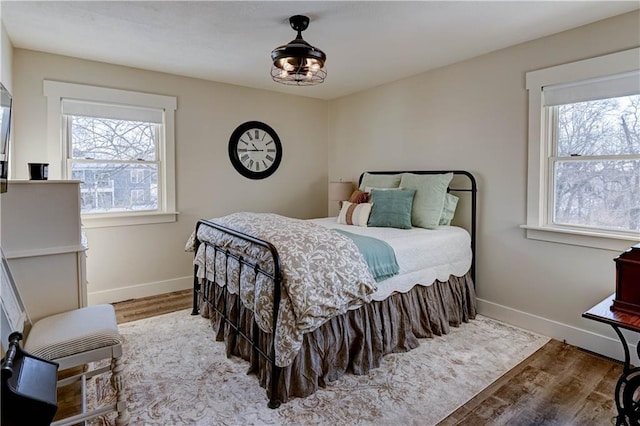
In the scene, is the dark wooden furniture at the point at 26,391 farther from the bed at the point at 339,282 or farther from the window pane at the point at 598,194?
the window pane at the point at 598,194

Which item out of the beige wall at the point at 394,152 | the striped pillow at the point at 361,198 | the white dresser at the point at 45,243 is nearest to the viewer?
the white dresser at the point at 45,243

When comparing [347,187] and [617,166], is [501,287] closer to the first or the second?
[617,166]

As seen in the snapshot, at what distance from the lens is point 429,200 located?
10.7 feet

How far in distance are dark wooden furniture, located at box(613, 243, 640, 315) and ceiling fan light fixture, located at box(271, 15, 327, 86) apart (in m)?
2.04

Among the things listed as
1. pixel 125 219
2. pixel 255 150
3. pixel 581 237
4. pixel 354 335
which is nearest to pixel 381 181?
pixel 255 150

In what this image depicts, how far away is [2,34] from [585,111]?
170 inches

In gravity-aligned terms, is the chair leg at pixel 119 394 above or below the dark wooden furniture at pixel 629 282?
below

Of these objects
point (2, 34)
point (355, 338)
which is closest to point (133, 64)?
point (2, 34)

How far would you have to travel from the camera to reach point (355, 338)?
7.75 feet

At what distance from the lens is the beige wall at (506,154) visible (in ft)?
8.73

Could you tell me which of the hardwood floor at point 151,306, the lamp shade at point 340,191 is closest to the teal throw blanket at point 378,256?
the lamp shade at point 340,191

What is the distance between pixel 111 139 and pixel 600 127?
426 cm

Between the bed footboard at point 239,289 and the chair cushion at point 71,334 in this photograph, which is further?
the bed footboard at point 239,289

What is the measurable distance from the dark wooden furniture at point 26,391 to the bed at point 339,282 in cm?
106
